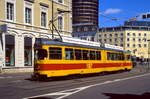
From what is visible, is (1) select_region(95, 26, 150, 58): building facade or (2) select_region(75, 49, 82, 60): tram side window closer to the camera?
(2) select_region(75, 49, 82, 60): tram side window

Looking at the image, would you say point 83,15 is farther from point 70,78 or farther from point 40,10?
point 70,78

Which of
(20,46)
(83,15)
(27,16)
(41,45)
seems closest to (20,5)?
(27,16)

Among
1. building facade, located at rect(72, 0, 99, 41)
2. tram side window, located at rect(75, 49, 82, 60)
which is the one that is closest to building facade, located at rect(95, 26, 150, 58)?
building facade, located at rect(72, 0, 99, 41)

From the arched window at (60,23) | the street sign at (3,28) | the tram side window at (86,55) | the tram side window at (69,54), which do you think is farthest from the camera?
the arched window at (60,23)

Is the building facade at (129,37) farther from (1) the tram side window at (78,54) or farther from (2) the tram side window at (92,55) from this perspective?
(1) the tram side window at (78,54)

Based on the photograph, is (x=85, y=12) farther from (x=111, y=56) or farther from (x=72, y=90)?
(x=72, y=90)

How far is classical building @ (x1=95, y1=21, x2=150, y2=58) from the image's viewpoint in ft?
390

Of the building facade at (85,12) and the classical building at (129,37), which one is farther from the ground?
the building facade at (85,12)

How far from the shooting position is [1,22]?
99.5 feet

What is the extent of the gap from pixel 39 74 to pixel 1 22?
1309 centimetres

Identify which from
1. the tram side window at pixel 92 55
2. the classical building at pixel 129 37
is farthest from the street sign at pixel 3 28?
the classical building at pixel 129 37

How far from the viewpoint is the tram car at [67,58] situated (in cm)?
1922

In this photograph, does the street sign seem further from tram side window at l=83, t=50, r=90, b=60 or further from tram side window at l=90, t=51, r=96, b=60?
tram side window at l=83, t=50, r=90, b=60

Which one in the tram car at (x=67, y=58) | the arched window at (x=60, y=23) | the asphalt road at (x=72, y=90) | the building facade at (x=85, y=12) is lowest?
the asphalt road at (x=72, y=90)
